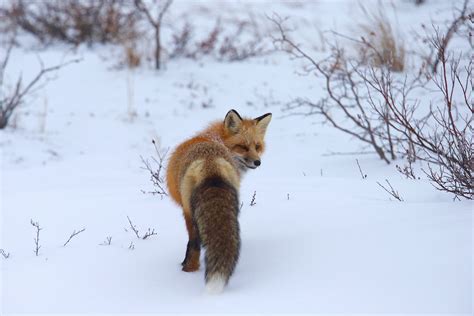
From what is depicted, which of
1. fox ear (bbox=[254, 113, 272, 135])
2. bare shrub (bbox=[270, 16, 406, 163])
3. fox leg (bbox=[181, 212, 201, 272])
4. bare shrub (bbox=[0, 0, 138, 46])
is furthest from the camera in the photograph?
bare shrub (bbox=[0, 0, 138, 46])

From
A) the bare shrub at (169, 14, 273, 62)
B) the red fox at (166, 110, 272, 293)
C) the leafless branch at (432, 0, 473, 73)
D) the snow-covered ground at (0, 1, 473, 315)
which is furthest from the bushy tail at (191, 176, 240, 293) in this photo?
the bare shrub at (169, 14, 273, 62)

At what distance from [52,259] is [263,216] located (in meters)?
1.72

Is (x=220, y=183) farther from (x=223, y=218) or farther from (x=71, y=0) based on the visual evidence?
(x=71, y=0)

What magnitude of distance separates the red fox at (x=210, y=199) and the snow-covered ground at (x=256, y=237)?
187 millimetres

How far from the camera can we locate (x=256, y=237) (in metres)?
3.67

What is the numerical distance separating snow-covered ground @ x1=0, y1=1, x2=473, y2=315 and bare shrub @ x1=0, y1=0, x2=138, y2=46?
438 cm

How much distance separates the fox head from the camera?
13.6 ft

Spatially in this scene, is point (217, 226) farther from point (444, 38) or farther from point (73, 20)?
point (73, 20)

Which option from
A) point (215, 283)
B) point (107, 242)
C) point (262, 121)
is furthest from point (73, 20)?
point (215, 283)

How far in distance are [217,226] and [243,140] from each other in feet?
5.08

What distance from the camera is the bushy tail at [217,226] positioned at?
271cm

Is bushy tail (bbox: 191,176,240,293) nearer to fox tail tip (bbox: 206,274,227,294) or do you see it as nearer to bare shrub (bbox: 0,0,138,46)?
fox tail tip (bbox: 206,274,227,294)

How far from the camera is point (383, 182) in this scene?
5340 millimetres

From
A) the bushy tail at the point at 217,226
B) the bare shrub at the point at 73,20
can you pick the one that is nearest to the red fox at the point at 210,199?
the bushy tail at the point at 217,226
